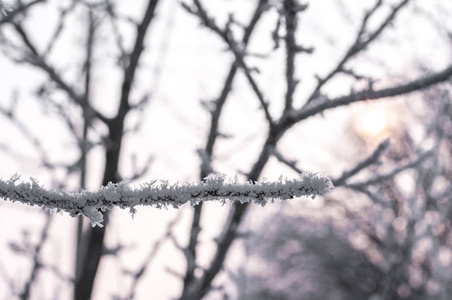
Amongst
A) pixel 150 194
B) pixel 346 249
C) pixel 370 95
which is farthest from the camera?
pixel 346 249

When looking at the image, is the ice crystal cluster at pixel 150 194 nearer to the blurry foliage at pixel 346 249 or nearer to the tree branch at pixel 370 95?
the tree branch at pixel 370 95

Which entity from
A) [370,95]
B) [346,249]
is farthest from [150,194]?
[346,249]

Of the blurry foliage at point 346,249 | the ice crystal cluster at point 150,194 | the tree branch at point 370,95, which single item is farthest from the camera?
the blurry foliage at point 346,249

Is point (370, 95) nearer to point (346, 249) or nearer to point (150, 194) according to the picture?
point (150, 194)

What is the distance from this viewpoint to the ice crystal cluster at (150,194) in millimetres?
859

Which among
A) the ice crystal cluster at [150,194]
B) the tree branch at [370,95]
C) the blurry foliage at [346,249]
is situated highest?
the blurry foliage at [346,249]

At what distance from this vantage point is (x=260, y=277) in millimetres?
20328

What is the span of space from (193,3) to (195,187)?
125 cm

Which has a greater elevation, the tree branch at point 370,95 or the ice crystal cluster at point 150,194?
the tree branch at point 370,95

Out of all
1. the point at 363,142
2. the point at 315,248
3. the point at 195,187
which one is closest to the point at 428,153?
the point at 195,187

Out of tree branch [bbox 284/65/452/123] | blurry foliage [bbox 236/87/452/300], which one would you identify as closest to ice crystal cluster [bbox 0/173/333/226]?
tree branch [bbox 284/65/452/123]

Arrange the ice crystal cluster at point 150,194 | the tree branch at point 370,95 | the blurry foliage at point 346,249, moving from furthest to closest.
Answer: the blurry foliage at point 346,249 < the tree branch at point 370,95 < the ice crystal cluster at point 150,194

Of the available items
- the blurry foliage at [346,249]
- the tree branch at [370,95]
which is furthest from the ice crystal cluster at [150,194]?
the blurry foliage at [346,249]

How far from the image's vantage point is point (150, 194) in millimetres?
868
